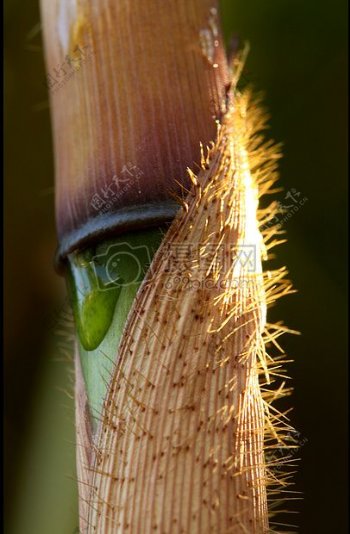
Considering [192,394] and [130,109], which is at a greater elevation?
[130,109]

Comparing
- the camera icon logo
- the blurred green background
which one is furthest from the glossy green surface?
the blurred green background

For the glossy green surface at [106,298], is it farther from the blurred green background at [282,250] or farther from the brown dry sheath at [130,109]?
the blurred green background at [282,250]

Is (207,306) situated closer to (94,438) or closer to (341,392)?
(94,438)

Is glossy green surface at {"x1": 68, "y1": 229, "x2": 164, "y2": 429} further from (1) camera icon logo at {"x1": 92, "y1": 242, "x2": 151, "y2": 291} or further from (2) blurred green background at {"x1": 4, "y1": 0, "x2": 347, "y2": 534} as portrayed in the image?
(2) blurred green background at {"x1": 4, "y1": 0, "x2": 347, "y2": 534}

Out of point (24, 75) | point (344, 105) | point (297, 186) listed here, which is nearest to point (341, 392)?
point (297, 186)

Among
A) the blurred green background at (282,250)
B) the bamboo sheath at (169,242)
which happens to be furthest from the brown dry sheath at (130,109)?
the blurred green background at (282,250)

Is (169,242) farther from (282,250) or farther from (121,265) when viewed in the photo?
(282,250)

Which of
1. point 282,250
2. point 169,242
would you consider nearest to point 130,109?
point 169,242
